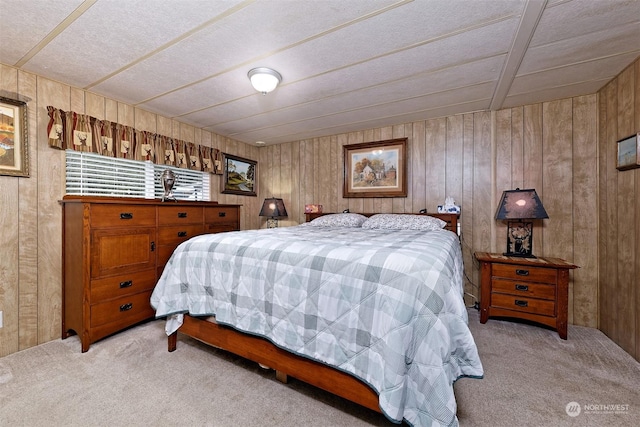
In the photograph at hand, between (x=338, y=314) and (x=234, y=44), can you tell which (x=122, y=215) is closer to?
(x=234, y=44)

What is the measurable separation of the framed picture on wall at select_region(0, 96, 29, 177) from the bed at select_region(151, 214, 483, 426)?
1508 mm

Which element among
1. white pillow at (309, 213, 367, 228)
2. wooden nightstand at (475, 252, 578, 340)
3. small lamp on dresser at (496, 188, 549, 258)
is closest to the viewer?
wooden nightstand at (475, 252, 578, 340)

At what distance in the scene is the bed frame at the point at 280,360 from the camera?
4.12 ft

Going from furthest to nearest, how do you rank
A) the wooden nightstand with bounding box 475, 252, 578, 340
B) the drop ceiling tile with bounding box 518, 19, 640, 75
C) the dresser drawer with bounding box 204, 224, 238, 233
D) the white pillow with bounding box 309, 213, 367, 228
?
the white pillow with bounding box 309, 213, 367, 228, the dresser drawer with bounding box 204, 224, 238, 233, the wooden nightstand with bounding box 475, 252, 578, 340, the drop ceiling tile with bounding box 518, 19, 640, 75

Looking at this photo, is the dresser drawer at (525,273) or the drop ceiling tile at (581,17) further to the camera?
the dresser drawer at (525,273)

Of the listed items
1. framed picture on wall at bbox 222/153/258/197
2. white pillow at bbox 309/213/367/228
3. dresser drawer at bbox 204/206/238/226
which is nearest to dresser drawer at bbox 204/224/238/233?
dresser drawer at bbox 204/206/238/226

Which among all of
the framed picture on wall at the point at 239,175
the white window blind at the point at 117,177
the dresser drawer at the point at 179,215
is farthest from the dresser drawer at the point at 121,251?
the framed picture on wall at the point at 239,175

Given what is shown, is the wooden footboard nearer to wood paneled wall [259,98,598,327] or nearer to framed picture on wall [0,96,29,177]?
framed picture on wall [0,96,29,177]

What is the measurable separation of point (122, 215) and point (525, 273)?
3680 mm

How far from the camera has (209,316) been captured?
182 centimetres

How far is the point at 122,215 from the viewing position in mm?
2246

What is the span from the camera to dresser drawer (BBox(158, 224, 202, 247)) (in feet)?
8.35

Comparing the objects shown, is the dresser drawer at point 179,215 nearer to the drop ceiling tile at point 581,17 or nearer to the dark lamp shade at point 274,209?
the dark lamp shade at point 274,209

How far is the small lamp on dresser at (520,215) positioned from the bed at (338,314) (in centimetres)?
169
